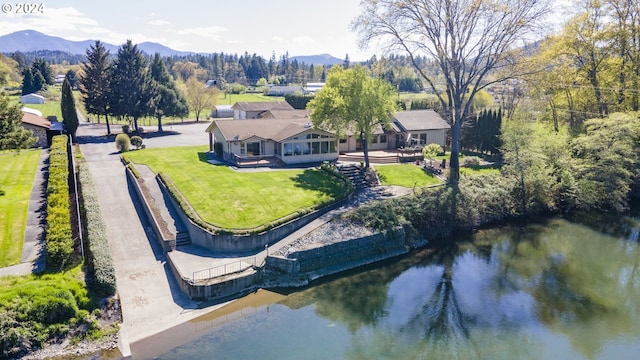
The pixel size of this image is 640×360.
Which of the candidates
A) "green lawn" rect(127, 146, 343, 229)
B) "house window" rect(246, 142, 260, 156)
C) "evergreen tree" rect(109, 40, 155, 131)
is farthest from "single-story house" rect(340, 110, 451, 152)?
"evergreen tree" rect(109, 40, 155, 131)

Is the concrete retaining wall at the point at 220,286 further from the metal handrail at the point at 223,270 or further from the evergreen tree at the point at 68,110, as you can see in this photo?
the evergreen tree at the point at 68,110

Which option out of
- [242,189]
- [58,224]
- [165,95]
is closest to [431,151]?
[242,189]

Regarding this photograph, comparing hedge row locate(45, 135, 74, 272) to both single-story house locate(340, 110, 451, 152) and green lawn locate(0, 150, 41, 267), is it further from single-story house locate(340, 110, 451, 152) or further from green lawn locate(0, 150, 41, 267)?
single-story house locate(340, 110, 451, 152)

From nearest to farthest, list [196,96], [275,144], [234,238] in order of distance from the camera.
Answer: [234,238] → [275,144] → [196,96]

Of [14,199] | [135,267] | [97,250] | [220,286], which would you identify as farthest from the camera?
[14,199]

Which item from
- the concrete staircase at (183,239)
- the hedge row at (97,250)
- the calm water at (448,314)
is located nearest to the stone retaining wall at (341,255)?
the calm water at (448,314)

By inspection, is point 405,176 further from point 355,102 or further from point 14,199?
point 14,199
